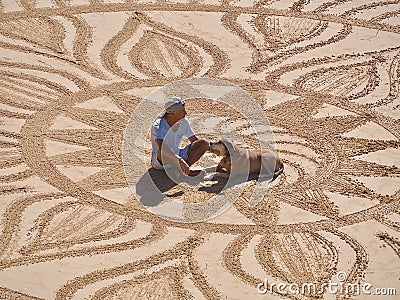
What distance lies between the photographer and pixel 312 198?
10852 mm

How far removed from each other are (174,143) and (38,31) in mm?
4661

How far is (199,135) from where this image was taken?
12.0m

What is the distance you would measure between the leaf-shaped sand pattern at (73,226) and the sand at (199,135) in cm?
2

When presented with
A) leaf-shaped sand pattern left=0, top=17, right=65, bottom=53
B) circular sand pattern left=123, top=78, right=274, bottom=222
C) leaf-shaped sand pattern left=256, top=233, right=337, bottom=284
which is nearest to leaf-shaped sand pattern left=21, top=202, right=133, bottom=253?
circular sand pattern left=123, top=78, right=274, bottom=222

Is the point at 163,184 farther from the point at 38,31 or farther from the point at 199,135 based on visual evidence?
the point at 38,31

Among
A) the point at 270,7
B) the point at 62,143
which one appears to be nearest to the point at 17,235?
the point at 62,143

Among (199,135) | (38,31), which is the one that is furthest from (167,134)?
(38,31)

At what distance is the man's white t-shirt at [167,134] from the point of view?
1096cm

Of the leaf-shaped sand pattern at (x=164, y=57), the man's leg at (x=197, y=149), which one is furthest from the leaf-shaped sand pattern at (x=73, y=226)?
the leaf-shaped sand pattern at (x=164, y=57)

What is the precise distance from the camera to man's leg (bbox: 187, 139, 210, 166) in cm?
1105

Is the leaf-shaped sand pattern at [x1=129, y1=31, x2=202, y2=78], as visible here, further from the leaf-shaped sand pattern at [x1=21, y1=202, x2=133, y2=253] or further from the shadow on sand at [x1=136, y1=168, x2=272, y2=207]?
the leaf-shaped sand pattern at [x1=21, y1=202, x2=133, y2=253]

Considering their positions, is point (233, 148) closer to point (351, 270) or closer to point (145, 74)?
point (351, 270)

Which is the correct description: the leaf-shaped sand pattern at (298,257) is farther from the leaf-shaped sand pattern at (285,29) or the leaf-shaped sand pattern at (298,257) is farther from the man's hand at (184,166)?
the leaf-shaped sand pattern at (285,29)

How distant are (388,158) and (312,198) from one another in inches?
58.8
